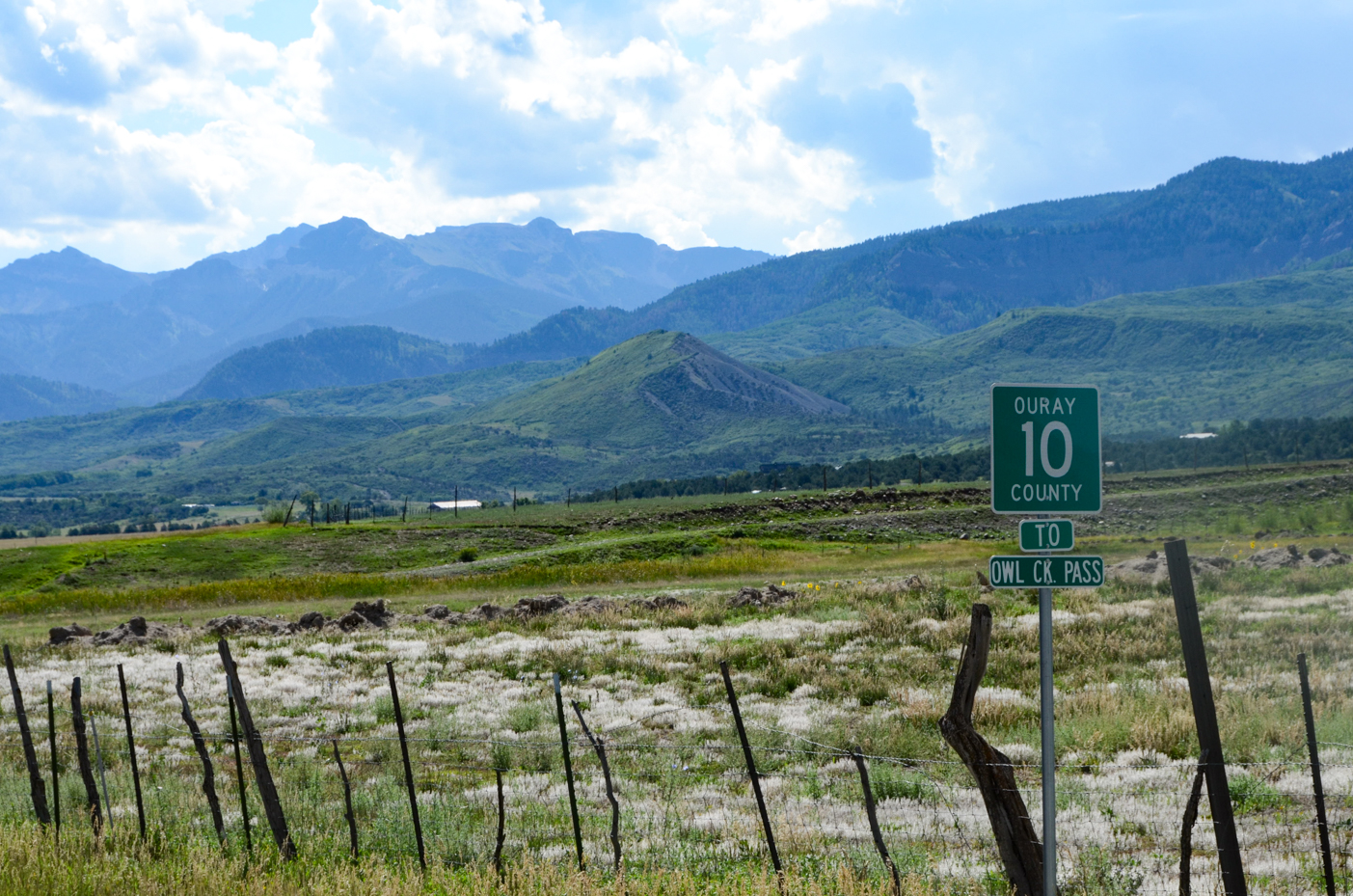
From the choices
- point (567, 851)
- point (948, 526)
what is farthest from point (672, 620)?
point (948, 526)

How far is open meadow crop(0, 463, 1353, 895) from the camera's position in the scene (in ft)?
29.4

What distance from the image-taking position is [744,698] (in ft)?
58.0

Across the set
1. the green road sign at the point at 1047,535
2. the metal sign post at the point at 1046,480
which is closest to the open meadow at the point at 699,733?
the metal sign post at the point at 1046,480

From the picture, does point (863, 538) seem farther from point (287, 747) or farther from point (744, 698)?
point (287, 747)

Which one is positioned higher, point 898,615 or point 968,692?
point 968,692

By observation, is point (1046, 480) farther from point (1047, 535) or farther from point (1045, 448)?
point (1047, 535)

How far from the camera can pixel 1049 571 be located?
5.93 m

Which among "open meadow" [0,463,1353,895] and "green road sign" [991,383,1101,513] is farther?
"open meadow" [0,463,1353,895]

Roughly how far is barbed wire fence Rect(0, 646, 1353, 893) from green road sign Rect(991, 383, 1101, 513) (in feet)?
11.9

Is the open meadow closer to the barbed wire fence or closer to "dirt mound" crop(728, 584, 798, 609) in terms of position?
the barbed wire fence

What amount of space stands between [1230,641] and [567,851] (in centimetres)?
1338

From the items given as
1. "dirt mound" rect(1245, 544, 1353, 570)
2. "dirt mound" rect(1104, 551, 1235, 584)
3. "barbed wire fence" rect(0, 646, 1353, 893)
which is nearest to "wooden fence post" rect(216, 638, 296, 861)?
"barbed wire fence" rect(0, 646, 1353, 893)

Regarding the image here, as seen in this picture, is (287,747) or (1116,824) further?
(287,747)

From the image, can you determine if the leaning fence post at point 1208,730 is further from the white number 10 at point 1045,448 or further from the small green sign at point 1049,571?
the white number 10 at point 1045,448
